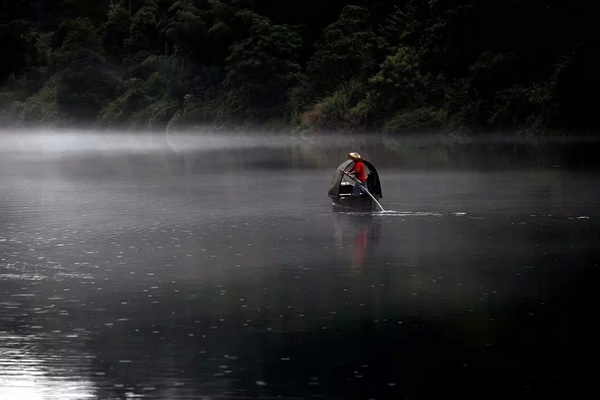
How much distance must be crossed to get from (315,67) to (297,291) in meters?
70.3

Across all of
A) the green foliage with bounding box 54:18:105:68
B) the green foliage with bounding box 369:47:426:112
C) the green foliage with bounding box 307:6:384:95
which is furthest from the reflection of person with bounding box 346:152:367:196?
the green foliage with bounding box 54:18:105:68

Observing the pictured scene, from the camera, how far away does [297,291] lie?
19266mm

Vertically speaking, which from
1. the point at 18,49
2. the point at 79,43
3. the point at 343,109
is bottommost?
the point at 343,109

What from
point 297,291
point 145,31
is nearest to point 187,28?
point 145,31

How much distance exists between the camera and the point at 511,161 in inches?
2078

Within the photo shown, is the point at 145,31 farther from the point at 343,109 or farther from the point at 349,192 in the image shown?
the point at 349,192

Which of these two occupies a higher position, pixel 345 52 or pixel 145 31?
pixel 145 31

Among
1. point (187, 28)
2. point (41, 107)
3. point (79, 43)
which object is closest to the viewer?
point (187, 28)

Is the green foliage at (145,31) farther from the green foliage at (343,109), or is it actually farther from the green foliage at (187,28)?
the green foliage at (343,109)

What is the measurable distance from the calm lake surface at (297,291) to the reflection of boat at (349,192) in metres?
0.61

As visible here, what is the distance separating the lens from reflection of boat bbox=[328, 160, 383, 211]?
32438 millimetres

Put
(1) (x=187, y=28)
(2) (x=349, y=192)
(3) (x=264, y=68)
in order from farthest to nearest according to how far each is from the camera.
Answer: (1) (x=187, y=28), (3) (x=264, y=68), (2) (x=349, y=192)

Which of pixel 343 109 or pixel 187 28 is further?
pixel 187 28

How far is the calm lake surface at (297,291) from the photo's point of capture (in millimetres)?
13625
